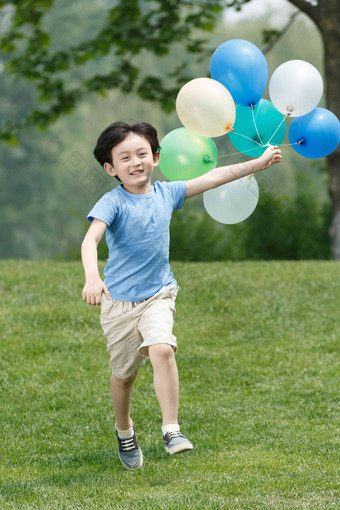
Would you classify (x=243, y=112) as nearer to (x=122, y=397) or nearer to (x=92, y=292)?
(x=92, y=292)

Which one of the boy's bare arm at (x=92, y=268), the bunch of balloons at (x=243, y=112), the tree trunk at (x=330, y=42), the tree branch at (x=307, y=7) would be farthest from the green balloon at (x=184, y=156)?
the tree branch at (x=307, y=7)

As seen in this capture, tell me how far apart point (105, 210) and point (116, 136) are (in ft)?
1.28

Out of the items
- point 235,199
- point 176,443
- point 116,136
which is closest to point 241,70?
point 235,199

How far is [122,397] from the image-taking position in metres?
3.83

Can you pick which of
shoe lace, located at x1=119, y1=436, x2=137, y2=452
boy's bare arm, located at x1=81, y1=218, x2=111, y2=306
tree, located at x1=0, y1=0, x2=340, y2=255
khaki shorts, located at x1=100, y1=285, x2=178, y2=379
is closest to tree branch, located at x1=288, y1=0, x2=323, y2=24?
tree, located at x1=0, y1=0, x2=340, y2=255

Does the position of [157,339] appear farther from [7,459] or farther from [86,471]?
[7,459]

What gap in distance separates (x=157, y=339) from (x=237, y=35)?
33518 mm

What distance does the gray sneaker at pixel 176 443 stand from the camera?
3301 millimetres

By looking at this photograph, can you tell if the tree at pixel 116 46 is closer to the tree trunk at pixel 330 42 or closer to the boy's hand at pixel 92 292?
the tree trunk at pixel 330 42

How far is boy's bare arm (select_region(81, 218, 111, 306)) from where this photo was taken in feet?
10.2

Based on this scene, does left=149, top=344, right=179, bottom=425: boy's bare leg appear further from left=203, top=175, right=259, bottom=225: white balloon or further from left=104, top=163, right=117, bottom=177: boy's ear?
left=203, top=175, right=259, bottom=225: white balloon

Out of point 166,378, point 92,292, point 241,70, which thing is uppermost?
point 241,70

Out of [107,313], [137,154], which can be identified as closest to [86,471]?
[107,313]

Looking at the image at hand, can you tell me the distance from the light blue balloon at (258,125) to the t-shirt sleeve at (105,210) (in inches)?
38.0
